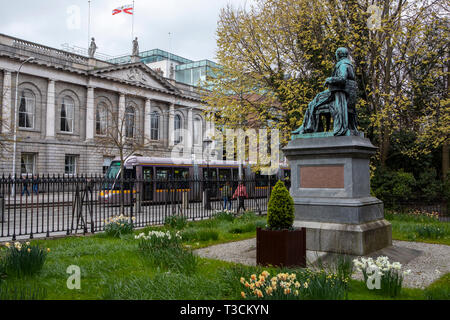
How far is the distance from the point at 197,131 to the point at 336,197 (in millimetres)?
48314

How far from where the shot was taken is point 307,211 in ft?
28.6

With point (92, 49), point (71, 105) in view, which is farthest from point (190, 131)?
point (71, 105)

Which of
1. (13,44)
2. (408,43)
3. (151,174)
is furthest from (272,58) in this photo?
(13,44)

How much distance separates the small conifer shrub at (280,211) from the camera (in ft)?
23.1

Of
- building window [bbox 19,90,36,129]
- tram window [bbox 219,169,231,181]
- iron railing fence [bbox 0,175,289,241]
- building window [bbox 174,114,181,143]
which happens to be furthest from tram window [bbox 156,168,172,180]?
building window [bbox 174,114,181,143]

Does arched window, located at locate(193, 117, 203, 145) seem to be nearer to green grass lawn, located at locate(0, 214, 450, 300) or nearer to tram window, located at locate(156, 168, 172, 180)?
tram window, located at locate(156, 168, 172, 180)

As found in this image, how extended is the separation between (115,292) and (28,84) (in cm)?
3745

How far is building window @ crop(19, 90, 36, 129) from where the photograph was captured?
37.2 m

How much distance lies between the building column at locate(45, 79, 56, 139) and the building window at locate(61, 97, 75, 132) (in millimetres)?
1722

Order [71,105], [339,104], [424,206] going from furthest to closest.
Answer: [71,105] < [424,206] < [339,104]

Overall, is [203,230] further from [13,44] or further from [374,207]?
[13,44]

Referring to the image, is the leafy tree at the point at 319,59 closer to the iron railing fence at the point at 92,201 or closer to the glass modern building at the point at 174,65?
the iron railing fence at the point at 92,201

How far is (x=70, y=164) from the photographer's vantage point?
41438 millimetres

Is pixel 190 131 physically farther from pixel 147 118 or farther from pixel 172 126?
pixel 147 118
